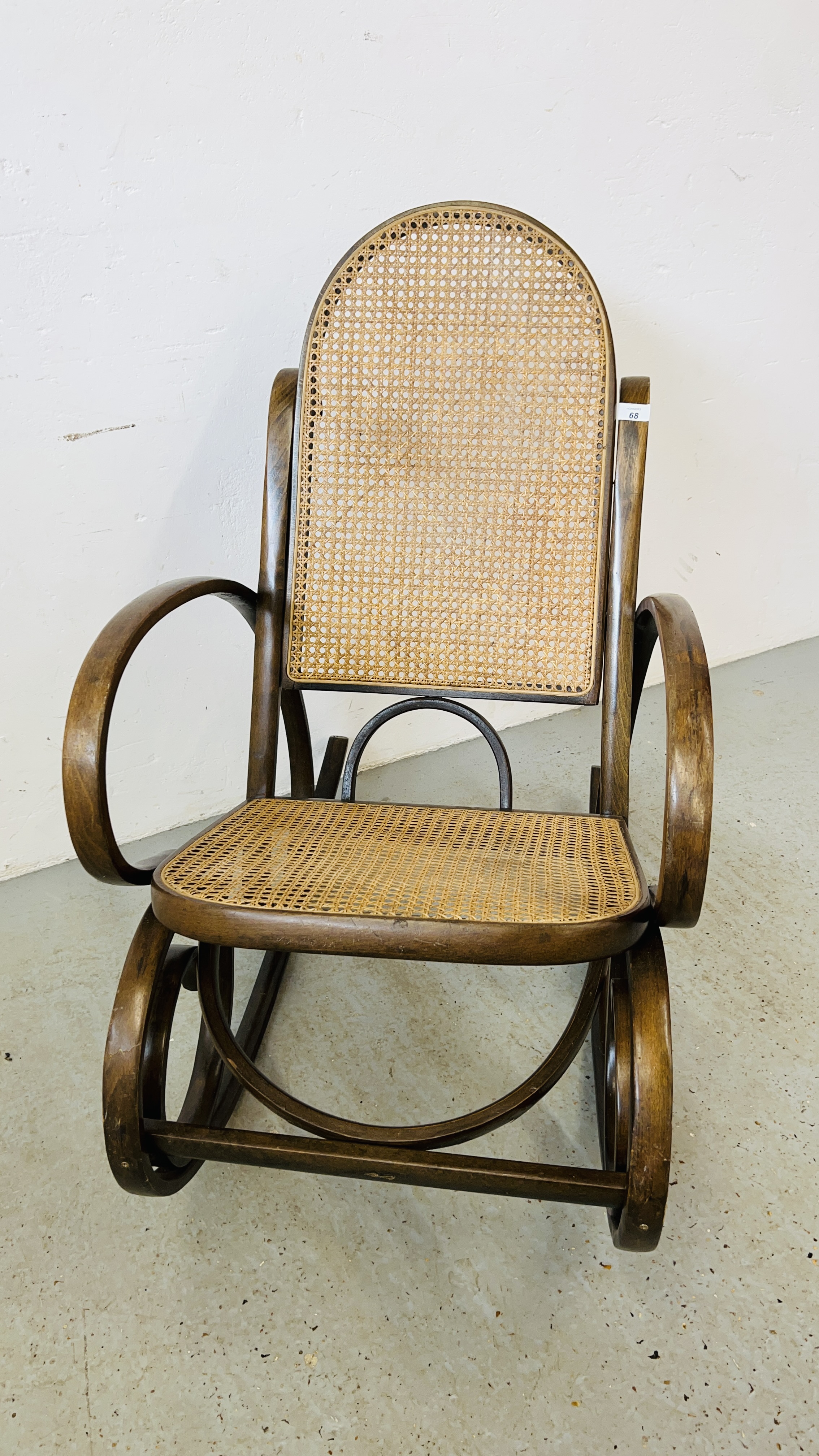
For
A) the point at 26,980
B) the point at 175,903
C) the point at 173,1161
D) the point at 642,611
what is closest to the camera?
the point at 175,903

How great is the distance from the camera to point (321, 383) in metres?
1.12

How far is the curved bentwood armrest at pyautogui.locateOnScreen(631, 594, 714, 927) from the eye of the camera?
2.39 feet

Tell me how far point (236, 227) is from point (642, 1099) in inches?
51.9

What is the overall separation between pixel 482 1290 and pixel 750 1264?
0.87 feet

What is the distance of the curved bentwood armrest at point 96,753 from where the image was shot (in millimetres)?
793

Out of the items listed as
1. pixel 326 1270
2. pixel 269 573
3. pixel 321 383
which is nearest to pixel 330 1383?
pixel 326 1270

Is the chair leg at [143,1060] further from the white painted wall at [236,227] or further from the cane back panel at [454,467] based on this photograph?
the white painted wall at [236,227]

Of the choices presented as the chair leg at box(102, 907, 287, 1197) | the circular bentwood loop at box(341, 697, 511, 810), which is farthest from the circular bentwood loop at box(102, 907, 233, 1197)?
the circular bentwood loop at box(341, 697, 511, 810)

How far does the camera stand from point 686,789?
73cm

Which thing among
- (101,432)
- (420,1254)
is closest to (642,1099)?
(420,1254)

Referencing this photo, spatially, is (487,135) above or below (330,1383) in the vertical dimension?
above

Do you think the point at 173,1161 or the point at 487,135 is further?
the point at 487,135

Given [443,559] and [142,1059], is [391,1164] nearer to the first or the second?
[142,1059]

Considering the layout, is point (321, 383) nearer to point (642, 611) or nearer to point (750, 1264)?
point (642, 611)
